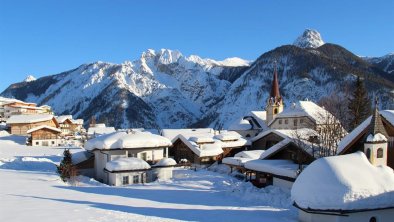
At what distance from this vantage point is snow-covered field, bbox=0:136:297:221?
17594 mm

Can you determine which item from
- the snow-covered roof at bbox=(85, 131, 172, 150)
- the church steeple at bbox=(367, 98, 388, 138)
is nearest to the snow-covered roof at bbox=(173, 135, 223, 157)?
the snow-covered roof at bbox=(85, 131, 172, 150)

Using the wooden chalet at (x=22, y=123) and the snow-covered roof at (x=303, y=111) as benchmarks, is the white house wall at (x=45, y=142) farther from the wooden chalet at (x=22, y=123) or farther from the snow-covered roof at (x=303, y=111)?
the snow-covered roof at (x=303, y=111)

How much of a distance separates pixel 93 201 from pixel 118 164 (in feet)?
33.9

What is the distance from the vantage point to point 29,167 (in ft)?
115

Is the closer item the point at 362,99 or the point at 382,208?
the point at 382,208

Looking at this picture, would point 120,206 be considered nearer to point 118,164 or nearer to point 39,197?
point 39,197

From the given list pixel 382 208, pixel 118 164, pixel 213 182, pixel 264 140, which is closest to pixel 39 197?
pixel 118 164

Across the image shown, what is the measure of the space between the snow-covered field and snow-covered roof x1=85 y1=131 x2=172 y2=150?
14.3 feet

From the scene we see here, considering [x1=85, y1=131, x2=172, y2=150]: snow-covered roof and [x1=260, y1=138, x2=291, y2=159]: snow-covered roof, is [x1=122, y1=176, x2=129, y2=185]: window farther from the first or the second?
[x1=260, y1=138, x2=291, y2=159]: snow-covered roof

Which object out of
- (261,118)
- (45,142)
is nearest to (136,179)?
(45,142)

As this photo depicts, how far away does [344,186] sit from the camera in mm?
17844

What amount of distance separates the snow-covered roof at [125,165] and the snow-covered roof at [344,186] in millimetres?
16398

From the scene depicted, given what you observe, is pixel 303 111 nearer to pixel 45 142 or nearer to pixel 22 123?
pixel 45 142

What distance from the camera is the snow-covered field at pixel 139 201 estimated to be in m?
17.6
